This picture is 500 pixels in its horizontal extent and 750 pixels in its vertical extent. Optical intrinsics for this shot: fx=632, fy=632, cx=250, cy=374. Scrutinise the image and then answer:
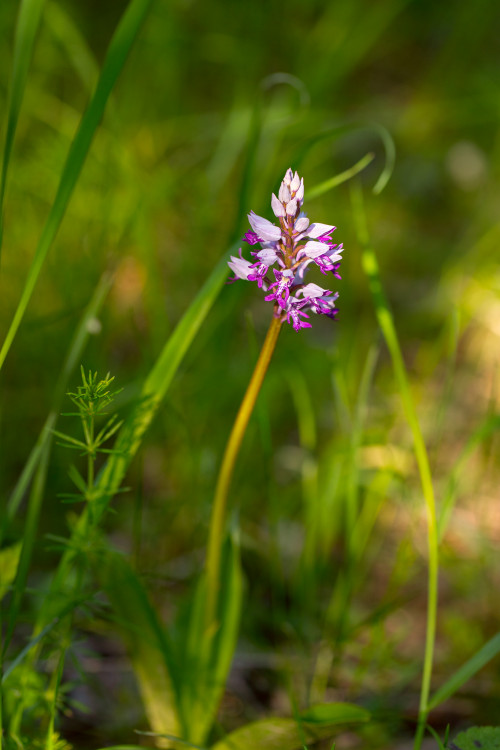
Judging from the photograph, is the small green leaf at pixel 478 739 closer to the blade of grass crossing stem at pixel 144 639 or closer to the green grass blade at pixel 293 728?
the green grass blade at pixel 293 728

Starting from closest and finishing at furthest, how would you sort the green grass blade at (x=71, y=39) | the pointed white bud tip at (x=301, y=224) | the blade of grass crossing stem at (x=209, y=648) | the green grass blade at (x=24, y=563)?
the pointed white bud tip at (x=301, y=224) → the green grass blade at (x=24, y=563) → the blade of grass crossing stem at (x=209, y=648) → the green grass blade at (x=71, y=39)

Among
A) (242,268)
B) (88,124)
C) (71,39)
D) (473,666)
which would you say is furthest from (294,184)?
(71,39)

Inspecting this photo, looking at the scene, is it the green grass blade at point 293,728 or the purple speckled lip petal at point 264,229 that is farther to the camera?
the green grass blade at point 293,728

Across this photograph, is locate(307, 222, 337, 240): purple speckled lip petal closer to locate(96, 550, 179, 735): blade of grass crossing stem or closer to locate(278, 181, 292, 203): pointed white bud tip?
locate(278, 181, 292, 203): pointed white bud tip

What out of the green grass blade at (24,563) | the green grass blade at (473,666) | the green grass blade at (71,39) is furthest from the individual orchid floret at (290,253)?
the green grass blade at (71,39)

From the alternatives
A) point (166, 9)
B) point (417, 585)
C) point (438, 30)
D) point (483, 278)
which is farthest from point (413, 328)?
point (438, 30)

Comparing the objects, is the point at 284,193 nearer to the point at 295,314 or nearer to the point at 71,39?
the point at 295,314
